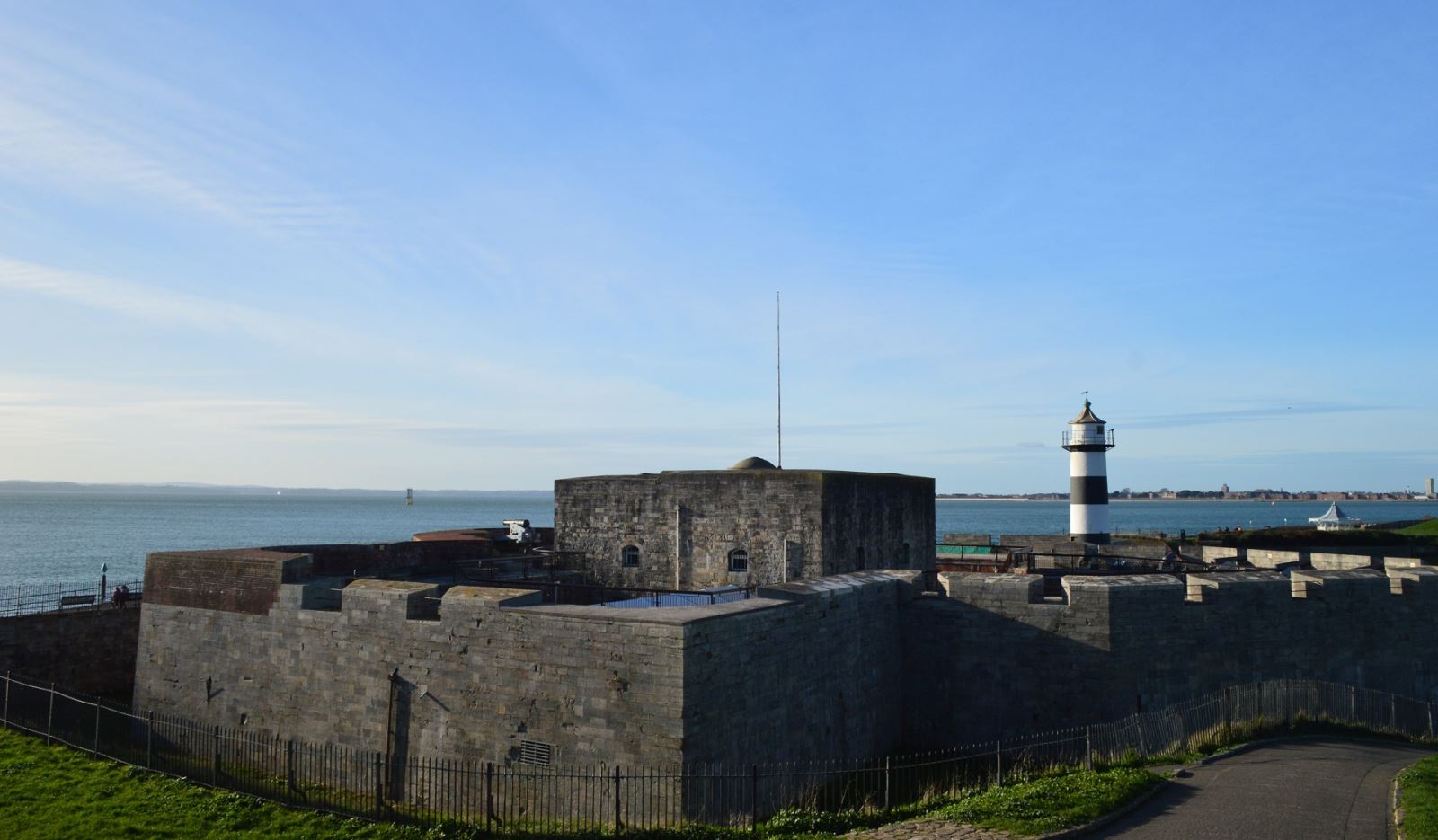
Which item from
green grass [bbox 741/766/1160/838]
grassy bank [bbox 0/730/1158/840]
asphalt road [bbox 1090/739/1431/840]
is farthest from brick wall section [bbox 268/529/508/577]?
asphalt road [bbox 1090/739/1431/840]

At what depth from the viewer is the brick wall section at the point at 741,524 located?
2106cm

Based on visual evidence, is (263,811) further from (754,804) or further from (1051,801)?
(1051,801)

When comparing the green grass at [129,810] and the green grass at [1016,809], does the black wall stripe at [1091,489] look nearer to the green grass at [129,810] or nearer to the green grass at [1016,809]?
the green grass at [1016,809]

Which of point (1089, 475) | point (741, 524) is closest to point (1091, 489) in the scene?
point (1089, 475)

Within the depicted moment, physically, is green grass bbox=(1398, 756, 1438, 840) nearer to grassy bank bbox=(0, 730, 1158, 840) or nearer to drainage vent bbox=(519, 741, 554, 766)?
grassy bank bbox=(0, 730, 1158, 840)

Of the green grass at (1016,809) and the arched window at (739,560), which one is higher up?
the arched window at (739,560)

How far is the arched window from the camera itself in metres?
21.7

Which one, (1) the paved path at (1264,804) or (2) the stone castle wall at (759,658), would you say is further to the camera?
(2) the stone castle wall at (759,658)

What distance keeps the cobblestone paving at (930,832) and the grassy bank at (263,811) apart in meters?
0.20

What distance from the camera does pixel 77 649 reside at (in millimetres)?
22328

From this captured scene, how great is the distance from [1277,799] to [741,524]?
12.4 metres

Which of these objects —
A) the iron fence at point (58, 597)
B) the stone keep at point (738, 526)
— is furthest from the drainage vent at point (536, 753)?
the iron fence at point (58, 597)

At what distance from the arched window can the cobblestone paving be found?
1084cm

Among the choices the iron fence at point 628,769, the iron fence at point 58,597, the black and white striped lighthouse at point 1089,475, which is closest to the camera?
the iron fence at point 628,769
